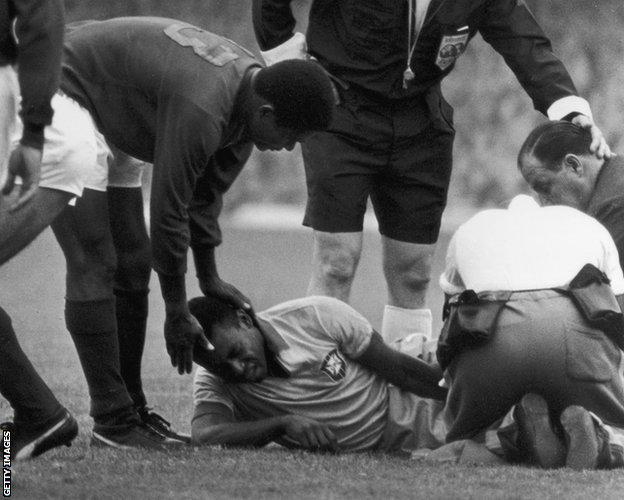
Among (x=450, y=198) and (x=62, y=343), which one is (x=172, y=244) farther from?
(x=450, y=198)

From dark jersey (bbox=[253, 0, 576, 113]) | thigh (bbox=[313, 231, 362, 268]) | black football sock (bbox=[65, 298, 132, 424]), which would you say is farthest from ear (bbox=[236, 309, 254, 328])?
dark jersey (bbox=[253, 0, 576, 113])

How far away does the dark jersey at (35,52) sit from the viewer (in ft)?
14.2

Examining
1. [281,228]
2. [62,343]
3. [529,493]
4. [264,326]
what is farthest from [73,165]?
[281,228]

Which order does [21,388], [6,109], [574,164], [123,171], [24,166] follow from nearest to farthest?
1. [24,166]
2. [6,109]
3. [21,388]
4. [123,171]
5. [574,164]

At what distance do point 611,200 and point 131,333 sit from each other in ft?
5.58

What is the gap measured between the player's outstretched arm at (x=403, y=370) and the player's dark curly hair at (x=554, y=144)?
854 millimetres

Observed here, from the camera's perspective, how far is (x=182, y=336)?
16.4 feet

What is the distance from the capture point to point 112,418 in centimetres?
525

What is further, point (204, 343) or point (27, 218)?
point (204, 343)

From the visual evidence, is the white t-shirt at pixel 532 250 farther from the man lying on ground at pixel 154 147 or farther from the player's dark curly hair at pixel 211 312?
the player's dark curly hair at pixel 211 312

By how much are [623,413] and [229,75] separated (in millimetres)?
1564

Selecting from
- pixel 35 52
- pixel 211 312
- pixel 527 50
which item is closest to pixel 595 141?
pixel 527 50

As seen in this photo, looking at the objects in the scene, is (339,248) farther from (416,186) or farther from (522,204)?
→ (522,204)

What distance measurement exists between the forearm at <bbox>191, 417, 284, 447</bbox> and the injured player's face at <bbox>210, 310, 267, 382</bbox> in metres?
0.15
